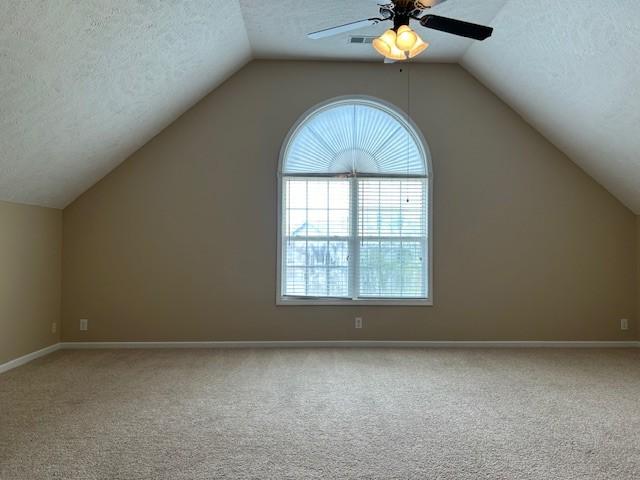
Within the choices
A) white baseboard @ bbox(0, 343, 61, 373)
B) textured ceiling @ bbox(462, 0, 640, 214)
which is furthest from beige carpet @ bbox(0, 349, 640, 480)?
textured ceiling @ bbox(462, 0, 640, 214)

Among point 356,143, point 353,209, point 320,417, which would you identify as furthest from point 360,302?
point 320,417

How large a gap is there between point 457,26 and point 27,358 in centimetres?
475

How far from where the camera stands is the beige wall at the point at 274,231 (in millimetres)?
5395

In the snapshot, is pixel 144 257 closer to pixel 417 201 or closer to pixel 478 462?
pixel 417 201

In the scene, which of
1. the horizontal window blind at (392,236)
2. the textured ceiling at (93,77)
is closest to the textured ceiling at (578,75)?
the horizontal window blind at (392,236)

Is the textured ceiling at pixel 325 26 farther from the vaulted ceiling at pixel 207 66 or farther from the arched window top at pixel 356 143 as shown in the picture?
the arched window top at pixel 356 143

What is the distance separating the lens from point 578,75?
428 centimetres

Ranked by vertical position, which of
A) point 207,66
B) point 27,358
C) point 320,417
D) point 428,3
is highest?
point 207,66

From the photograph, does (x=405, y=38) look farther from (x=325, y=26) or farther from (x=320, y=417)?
(x=320, y=417)

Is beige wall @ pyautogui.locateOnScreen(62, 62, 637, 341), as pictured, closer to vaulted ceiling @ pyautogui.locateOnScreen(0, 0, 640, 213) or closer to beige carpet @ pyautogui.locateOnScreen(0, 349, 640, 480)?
vaulted ceiling @ pyautogui.locateOnScreen(0, 0, 640, 213)

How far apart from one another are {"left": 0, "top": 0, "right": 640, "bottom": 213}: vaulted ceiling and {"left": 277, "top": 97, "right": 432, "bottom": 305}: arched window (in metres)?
0.88

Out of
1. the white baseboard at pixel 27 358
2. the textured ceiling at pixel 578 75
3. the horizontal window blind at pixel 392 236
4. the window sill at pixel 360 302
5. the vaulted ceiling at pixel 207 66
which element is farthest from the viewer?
the horizontal window blind at pixel 392 236

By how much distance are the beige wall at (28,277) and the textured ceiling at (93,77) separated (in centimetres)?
21

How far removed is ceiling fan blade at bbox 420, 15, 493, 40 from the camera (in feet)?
9.40
